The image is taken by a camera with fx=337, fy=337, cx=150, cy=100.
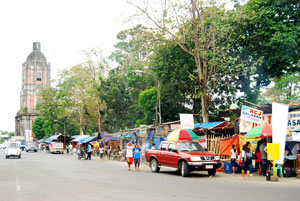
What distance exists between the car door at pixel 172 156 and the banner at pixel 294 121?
5.81 m

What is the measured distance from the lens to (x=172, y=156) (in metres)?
17.2

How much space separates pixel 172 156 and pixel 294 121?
6.30 meters

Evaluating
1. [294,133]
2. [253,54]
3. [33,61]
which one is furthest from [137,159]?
[33,61]

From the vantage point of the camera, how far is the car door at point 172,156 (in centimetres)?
Answer: 1697

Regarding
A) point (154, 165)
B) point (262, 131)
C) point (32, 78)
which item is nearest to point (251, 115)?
point (262, 131)

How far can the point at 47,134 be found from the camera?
359ft

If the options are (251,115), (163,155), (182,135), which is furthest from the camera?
(182,135)

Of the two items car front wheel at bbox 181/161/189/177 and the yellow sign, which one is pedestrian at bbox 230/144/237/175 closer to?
the yellow sign

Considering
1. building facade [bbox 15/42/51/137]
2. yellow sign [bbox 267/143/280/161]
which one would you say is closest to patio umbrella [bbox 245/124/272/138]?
yellow sign [bbox 267/143/280/161]

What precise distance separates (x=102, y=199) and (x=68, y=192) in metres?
1.96

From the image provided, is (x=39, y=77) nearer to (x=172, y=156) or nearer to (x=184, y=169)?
(x=172, y=156)

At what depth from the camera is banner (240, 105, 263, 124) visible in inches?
685

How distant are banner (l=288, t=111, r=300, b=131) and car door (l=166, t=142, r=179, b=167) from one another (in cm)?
581

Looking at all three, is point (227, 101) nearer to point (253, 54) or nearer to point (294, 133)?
point (253, 54)
